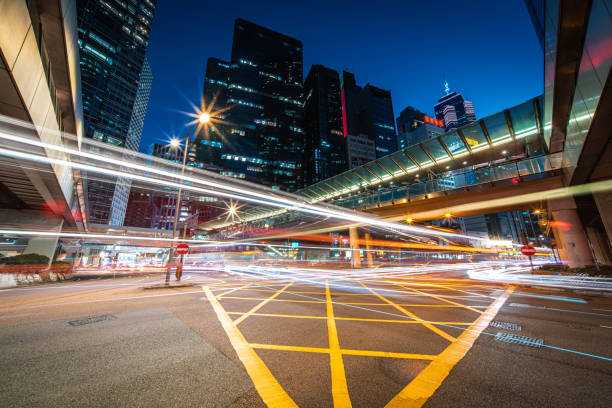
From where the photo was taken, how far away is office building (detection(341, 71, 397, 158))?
124125 millimetres

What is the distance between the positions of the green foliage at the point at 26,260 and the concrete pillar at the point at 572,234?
3852cm

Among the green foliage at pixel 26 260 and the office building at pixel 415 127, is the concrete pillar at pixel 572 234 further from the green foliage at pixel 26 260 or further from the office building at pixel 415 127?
the office building at pixel 415 127

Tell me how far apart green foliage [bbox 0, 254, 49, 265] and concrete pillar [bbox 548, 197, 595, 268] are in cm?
3852

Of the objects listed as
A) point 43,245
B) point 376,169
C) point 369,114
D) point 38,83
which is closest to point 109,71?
point 43,245

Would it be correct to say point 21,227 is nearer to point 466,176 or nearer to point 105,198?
point 466,176

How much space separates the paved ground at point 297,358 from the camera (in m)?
2.44

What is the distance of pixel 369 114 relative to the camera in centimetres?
12681

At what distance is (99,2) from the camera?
8544 centimetres

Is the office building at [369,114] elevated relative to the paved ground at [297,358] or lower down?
elevated

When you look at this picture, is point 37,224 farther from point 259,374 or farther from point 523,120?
point 523,120

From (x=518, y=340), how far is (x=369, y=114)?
138 metres

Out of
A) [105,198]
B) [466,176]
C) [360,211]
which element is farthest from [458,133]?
[105,198]

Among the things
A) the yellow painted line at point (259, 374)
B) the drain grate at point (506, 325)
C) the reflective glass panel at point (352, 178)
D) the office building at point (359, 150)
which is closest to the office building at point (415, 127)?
the office building at point (359, 150)

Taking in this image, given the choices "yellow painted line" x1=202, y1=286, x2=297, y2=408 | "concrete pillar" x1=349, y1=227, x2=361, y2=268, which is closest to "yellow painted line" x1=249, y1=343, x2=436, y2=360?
"yellow painted line" x1=202, y1=286, x2=297, y2=408
